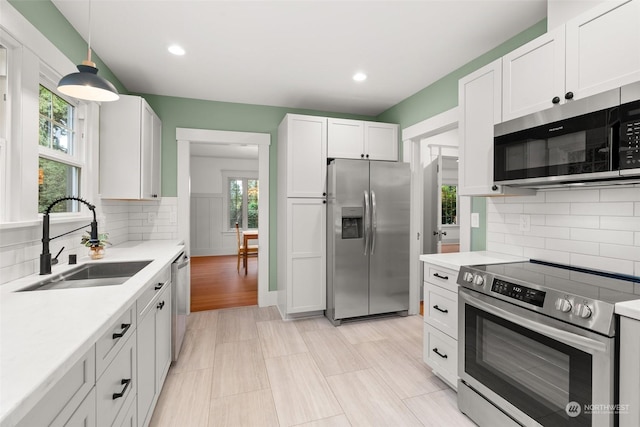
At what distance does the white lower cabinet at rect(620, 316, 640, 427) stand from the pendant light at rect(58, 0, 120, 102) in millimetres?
2502

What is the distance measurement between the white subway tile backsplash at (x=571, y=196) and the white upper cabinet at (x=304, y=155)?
2.12m

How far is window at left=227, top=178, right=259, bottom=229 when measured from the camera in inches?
320

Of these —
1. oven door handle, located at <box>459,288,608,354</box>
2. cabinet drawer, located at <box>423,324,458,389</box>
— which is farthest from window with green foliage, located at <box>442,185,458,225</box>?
oven door handle, located at <box>459,288,608,354</box>

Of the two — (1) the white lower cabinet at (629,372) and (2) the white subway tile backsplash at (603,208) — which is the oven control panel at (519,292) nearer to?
(1) the white lower cabinet at (629,372)

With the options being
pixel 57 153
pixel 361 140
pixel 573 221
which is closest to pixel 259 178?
pixel 361 140

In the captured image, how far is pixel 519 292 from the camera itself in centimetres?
153

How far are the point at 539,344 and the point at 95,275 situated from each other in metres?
2.63

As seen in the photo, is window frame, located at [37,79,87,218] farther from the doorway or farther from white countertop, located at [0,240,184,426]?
the doorway

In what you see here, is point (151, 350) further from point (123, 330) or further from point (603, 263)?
point (603, 263)

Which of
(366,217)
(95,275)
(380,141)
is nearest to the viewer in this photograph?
(95,275)

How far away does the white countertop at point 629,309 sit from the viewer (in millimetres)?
1125

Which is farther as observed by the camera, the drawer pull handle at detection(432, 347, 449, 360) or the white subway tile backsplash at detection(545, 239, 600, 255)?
the drawer pull handle at detection(432, 347, 449, 360)

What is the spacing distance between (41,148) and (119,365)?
1.56m

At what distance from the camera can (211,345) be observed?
2.86 metres
